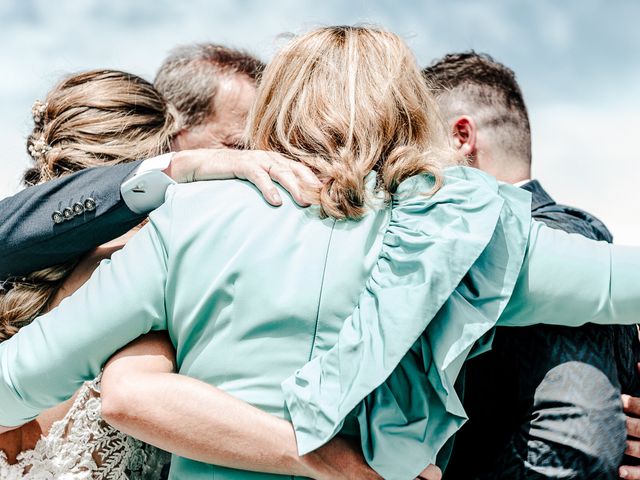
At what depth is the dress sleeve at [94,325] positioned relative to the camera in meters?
1.60

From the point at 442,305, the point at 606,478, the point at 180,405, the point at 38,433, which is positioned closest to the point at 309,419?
the point at 180,405

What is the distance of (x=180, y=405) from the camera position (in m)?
1.54

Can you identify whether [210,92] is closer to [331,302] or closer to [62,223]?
[62,223]

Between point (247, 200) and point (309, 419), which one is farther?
point (247, 200)

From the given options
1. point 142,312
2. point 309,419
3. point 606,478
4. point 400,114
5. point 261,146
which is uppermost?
point 400,114

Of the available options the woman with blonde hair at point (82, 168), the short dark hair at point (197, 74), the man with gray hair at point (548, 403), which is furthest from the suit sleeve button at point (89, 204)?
the short dark hair at point (197, 74)

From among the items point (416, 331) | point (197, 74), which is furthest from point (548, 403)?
point (197, 74)

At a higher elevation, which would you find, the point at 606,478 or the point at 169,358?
the point at 169,358

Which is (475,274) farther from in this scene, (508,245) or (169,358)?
(169,358)

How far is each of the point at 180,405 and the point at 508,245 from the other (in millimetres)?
795

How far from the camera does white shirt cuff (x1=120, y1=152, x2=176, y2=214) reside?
2.00m

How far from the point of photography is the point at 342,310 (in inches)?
62.9

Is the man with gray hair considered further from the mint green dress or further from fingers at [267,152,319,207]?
fingers at [267,152,319,207]

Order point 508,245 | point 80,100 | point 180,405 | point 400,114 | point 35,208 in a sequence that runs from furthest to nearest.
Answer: point 80,100 < point 35,208 < point 400,114 < point 508,245 < point 180,405
